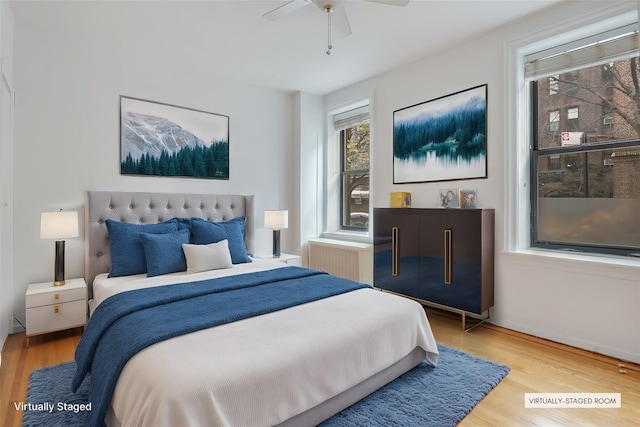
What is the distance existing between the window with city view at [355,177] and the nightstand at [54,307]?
10.4 feet

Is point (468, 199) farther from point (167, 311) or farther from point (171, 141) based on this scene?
point (171, 141)

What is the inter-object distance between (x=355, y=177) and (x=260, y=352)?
11.6 feet

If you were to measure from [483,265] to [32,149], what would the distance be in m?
4.08

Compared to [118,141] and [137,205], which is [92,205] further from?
[118,141]

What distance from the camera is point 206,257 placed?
301 centimetres

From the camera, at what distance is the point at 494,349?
2.67 meters

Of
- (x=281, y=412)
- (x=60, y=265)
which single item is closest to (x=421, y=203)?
(x=281, y=412)

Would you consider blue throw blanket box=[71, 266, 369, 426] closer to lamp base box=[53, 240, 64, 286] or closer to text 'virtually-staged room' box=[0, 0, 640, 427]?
text 'virtually-staged room' box=[0, 0, 640, 427]

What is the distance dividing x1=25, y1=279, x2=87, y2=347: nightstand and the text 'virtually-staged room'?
0.7 inches

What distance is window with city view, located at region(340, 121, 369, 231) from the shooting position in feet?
15.1

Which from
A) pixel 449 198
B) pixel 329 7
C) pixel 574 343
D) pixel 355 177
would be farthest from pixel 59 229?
pixel 574 343

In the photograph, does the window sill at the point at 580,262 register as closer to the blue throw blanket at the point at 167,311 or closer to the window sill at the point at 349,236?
the blue throw blanket at the point at 167,311

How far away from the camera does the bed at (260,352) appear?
133cm

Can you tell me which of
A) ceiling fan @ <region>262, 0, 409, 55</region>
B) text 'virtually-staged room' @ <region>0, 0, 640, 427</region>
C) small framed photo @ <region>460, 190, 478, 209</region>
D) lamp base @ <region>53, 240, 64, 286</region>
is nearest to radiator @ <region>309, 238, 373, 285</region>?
text 'virtually-staged room' @ <region>0, 0, 640, 427</region>
